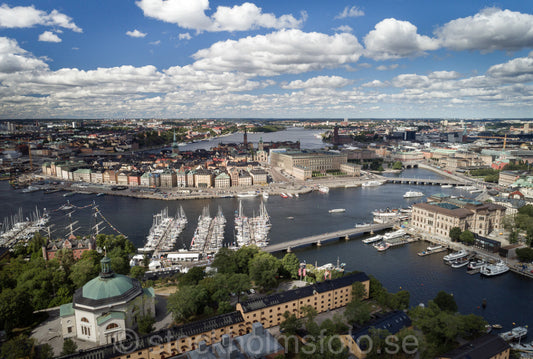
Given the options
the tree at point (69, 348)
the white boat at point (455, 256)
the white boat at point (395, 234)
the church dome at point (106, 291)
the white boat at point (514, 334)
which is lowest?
the white boat at point (514, 334)

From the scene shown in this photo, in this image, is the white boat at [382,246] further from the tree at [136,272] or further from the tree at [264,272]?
the tree at [136,272]

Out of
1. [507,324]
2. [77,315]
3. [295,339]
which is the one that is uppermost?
[77,315]

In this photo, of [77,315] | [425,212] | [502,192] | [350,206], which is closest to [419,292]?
[425,212]

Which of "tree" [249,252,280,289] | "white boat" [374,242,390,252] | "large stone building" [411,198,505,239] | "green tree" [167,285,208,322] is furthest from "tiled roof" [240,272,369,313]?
"large stone building" [411,198,505,239]

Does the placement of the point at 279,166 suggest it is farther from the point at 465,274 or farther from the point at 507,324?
the point at 507,324

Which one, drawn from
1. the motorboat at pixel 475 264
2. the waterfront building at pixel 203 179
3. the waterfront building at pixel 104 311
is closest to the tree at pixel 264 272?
the waterfront building at pixel 104 311

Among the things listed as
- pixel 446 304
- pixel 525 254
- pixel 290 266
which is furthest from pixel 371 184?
pixel 446 304
